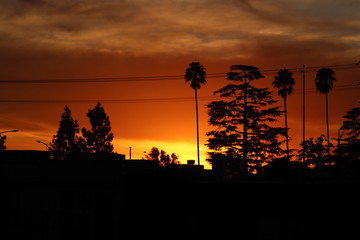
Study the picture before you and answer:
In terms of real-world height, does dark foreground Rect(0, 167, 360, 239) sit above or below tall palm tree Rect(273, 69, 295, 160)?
below

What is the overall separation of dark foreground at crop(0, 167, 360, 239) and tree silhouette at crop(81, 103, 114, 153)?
259ft

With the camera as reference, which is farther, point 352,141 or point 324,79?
point 324,79

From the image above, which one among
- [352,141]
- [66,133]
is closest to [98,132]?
[66,133]

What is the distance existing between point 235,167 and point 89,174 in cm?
4172

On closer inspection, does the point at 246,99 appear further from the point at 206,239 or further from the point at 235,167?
the point at 206,239

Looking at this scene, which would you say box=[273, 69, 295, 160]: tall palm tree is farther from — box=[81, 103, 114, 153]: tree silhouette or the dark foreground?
the dark foreground

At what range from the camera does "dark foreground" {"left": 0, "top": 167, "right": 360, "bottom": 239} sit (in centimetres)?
2680

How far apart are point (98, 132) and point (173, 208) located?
273ft

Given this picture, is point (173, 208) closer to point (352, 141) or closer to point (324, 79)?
point (352, 141)

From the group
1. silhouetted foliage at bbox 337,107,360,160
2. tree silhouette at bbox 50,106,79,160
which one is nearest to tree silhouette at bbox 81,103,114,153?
tree silhouette at bbox 50,106,79,160

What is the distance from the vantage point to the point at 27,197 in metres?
31.7

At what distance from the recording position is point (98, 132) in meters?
111

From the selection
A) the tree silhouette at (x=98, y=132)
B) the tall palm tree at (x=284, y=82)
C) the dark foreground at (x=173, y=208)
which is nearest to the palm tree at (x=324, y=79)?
the tall palm tree at (x=284, y=82)

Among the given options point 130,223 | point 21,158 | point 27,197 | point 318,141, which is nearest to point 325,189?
point 130,223
